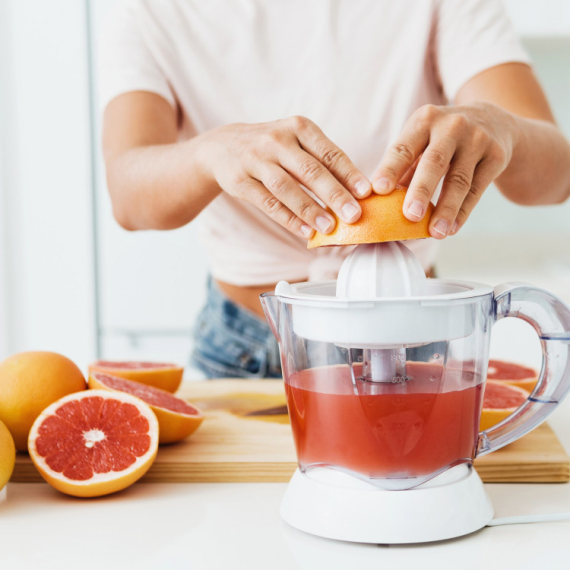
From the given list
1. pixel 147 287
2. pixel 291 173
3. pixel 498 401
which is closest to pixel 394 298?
pixel 291 173

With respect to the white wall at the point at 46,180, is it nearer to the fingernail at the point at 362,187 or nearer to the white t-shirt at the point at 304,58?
the white t-shirt at the point at 304,58

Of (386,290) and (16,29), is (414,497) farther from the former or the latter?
(16,29)

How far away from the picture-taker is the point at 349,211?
0.55m

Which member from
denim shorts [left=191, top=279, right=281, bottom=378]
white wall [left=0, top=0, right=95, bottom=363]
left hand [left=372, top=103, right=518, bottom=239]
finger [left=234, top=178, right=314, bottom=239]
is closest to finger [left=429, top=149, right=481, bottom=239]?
left hand [left=372, top=103, right=518, bottom=239]

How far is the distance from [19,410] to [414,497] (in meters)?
0.41

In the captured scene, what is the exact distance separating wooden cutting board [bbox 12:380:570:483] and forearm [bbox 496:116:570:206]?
1.08 feet

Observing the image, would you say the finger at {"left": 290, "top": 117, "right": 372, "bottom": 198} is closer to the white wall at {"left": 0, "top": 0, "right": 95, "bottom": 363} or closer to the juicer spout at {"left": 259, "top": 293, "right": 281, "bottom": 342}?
the juicer spout at {"left": 259, "top": 293, "right": 281, "bottom": 342}

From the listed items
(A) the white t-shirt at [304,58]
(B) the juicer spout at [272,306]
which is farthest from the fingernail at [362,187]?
(A) the white t-shirt at [304,58]

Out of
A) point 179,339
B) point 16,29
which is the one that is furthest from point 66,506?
point 16,29

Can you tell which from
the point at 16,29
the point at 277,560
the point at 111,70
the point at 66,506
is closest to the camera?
the point at 277,560

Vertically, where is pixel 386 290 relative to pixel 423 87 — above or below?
below

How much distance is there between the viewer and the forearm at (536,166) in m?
0.82

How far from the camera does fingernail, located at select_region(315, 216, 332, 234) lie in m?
0.58

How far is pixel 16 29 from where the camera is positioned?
2180 mm
